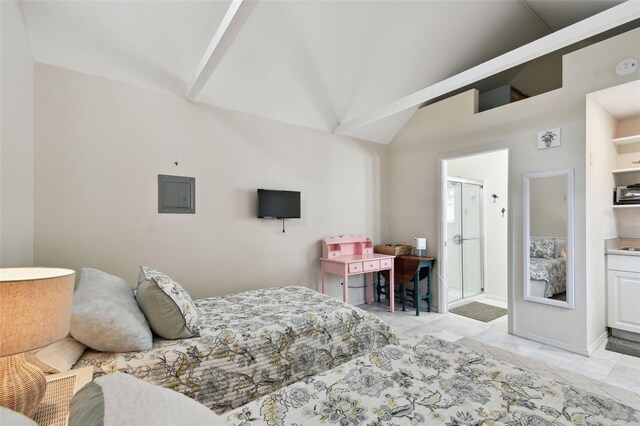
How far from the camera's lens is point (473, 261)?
486 cm

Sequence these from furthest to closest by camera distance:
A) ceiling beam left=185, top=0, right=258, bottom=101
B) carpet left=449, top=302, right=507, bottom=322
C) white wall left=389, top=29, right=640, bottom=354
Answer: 1. carpet left=449, top=302, right=507, bottom=322
2. white wall left=389, top=29, right=640, bottom=354
3. ceiling beam left=185, top=0, right=258, bottom=101

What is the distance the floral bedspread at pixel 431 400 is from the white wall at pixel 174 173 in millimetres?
2125

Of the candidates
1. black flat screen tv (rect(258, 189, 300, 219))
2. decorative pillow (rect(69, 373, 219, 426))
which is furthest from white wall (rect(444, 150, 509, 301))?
decorative pillow (rect(69, 373, 219, 426))

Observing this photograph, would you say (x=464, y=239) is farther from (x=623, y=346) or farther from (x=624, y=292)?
(x=623, y=346)

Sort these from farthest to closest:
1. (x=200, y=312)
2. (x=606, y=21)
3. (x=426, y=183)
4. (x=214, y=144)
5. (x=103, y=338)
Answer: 1. (x=426, y=183)
2. (x=214, y=144)
3. (x=200, y=312)
4. (x=606, y=21)
5. (x=103, y=338)

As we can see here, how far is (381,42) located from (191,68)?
2.02m

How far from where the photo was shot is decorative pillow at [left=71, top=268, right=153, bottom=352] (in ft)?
4.71

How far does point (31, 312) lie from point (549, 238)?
12.7 feet

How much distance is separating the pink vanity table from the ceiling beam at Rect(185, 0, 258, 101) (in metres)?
2.32

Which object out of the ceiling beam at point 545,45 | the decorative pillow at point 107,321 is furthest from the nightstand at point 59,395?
the ceiling beam at point 545,45

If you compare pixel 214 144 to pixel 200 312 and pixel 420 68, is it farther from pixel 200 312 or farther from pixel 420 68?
pixel 420 68

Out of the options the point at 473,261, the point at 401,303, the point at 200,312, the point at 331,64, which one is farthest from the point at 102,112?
the point at 473,261

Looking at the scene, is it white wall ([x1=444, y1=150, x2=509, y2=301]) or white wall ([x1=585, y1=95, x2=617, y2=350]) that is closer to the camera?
white wall ([x1=585, y1=95, x2=617, y2=350])

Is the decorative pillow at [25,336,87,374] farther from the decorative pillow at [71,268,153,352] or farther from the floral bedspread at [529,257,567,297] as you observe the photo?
the floral bedspread at [529,257,567,297]
